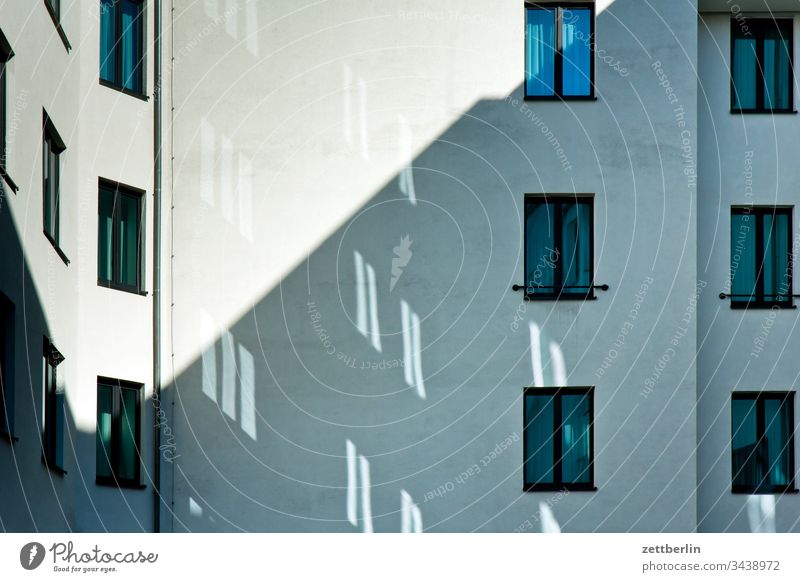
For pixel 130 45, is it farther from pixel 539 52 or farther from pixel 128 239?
pixel 539 52

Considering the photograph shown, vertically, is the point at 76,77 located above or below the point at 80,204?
above

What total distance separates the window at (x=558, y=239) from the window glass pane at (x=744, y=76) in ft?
12.0

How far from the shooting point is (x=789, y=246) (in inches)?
1206

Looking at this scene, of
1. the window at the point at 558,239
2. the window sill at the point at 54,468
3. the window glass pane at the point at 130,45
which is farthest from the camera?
the window at the point at 558,239

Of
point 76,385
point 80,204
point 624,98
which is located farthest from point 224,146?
point 624,98

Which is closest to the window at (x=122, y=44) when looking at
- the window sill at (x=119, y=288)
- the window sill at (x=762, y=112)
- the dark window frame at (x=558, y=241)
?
the window sill at (x=119, y=288)

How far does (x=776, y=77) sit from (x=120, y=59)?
40.5 feet

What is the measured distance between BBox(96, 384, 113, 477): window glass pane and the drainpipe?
3.47ft

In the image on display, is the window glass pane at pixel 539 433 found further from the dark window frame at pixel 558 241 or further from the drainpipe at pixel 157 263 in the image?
the drainpipe at pixel 157 263

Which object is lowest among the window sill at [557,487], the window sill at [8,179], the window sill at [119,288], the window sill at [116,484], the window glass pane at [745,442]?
the window sill at [557,487]

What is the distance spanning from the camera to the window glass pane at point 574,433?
1164 inches
